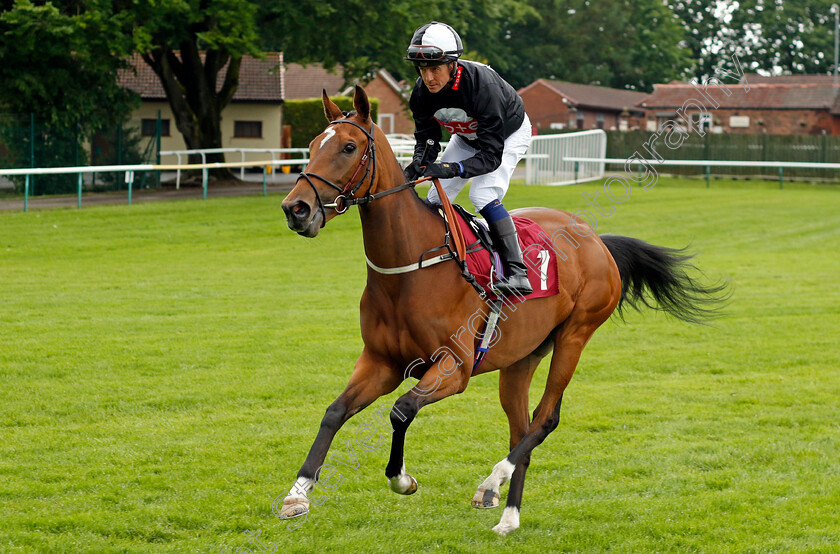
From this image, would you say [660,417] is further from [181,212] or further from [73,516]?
[181,212]

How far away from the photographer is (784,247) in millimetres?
19172

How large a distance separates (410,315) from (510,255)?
0.91 metres

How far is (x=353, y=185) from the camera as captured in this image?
4492 millimetres

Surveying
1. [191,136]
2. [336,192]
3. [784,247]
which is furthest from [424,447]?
[191,136]

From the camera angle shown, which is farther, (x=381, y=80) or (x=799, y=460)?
(x=381, y=80)

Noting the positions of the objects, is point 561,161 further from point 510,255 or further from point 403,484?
point 403,484

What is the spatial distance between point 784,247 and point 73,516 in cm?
1708

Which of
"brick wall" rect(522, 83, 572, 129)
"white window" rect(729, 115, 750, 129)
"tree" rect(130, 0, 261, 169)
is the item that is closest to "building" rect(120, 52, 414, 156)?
"tree" rect(130, 0, 261, 169)

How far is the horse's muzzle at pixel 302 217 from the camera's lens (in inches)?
160

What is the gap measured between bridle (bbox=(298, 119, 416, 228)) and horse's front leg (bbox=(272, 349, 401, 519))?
843mm

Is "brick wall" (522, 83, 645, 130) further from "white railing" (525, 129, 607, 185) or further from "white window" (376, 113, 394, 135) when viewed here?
"white railing" (525, 129, 607, 185)

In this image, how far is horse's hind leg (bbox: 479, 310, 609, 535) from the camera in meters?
5.29

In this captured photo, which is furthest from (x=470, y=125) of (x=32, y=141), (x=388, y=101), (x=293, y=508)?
(x=388, y=101)

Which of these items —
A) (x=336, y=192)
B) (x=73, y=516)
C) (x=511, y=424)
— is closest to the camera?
(x=336, y=192)
